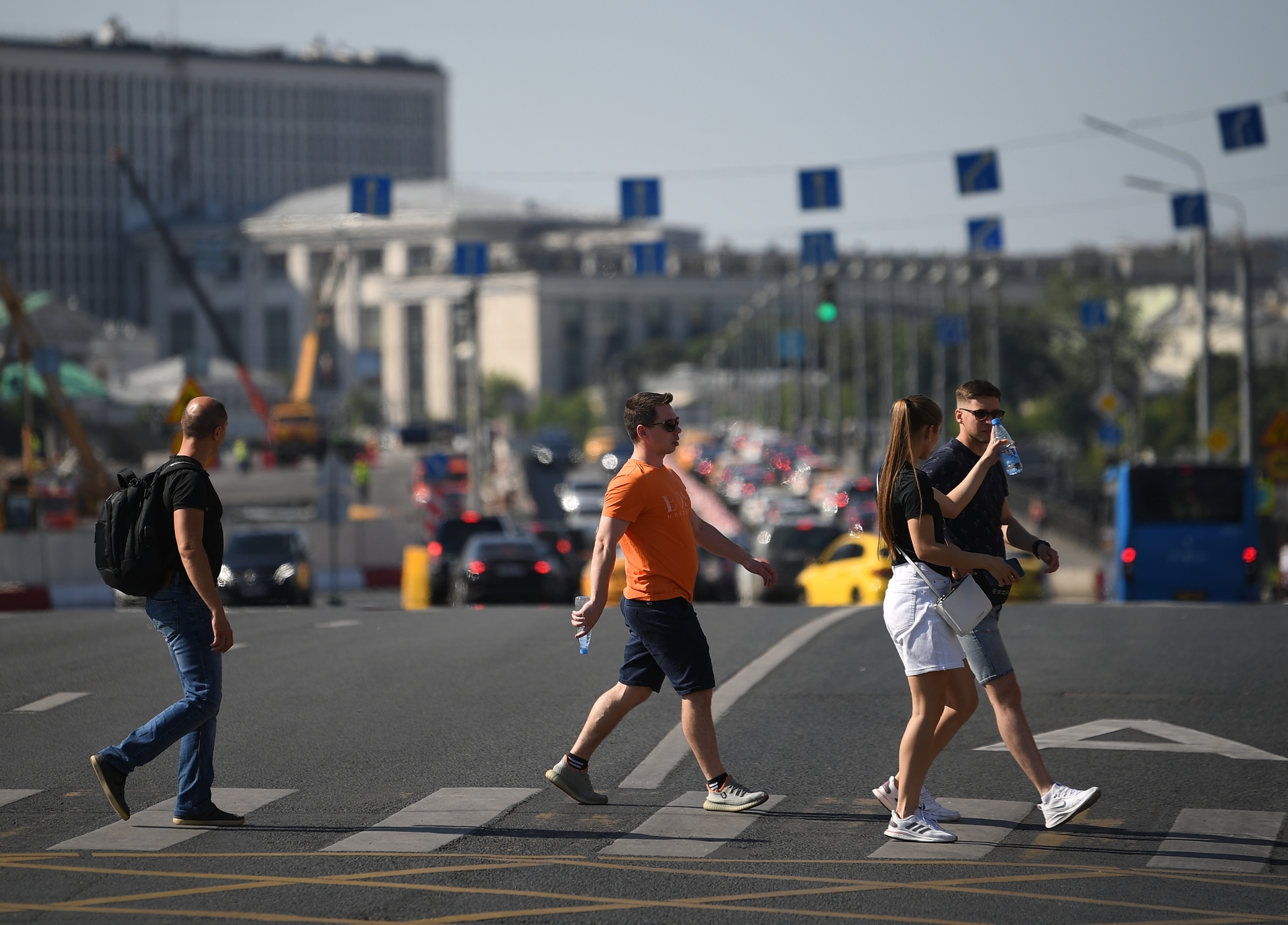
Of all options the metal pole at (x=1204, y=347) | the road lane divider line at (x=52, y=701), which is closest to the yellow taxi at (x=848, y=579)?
the road lane divider line at (x=52, y=701)

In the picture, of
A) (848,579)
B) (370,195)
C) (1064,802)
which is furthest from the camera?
(370,195)

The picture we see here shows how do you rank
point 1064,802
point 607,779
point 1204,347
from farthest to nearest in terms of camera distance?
1. point 1204,347
2. point 607,779
3. point 1064,802

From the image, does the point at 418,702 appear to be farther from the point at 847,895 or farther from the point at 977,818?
the point at 847,895

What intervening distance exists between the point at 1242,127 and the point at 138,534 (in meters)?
30.8

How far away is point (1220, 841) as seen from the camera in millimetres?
7523

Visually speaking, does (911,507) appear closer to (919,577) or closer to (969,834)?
(919,577)

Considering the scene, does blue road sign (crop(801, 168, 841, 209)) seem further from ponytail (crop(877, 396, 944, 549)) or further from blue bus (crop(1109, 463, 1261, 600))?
ponytail (crop(877, 396, 944, 549))

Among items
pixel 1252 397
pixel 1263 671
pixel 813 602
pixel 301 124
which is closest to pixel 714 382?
pixel 301 124

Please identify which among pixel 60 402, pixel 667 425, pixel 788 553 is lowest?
pixel 788 553

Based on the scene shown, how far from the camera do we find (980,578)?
768 cm

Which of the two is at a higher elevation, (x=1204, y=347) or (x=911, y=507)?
(x=1204, y=347)

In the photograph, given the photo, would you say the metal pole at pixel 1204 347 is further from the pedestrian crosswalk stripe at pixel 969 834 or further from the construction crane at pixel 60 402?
the construction crane at pixel 60 402

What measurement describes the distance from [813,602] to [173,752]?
54.9 ft

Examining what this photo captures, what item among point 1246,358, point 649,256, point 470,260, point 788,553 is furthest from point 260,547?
point 649,256
